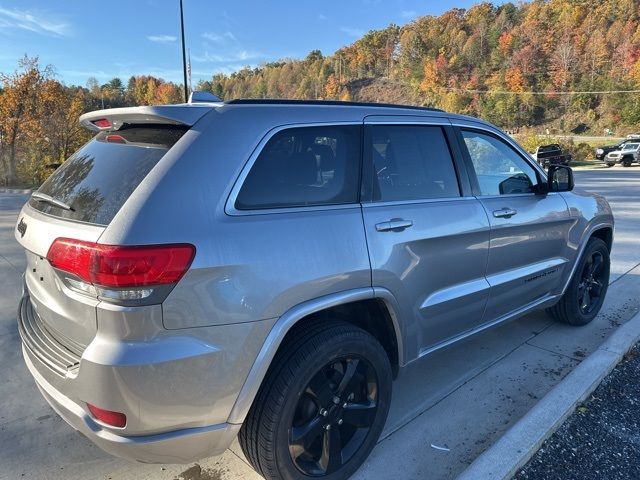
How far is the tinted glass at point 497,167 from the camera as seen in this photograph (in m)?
3.11

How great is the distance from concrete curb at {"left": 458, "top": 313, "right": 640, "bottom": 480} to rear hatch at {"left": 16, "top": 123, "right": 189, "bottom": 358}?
1.89 meters

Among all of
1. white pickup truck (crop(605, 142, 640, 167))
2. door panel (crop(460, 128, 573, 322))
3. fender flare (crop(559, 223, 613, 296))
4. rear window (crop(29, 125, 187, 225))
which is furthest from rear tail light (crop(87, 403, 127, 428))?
white pickup truck (crop(605, 142, 640, 167))

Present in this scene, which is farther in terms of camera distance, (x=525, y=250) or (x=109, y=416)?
(x=525, y=250)

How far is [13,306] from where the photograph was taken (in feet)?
14.8

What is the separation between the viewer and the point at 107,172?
2.02m

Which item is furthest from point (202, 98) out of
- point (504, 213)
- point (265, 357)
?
point (504, 213)

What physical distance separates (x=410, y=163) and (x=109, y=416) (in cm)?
196

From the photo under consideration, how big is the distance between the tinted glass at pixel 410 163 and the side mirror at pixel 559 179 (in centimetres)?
107

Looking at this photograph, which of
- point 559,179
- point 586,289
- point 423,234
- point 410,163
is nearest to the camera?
point 423,234

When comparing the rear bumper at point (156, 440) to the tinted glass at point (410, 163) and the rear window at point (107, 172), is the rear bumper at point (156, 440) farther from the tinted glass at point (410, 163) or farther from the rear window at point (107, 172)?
the tinted glass at point (410, 163)

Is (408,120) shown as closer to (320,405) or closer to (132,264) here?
(320,405)

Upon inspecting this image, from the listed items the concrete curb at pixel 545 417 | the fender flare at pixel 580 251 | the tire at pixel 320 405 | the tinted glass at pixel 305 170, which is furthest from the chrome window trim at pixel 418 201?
the fender flare at pixel 580 251

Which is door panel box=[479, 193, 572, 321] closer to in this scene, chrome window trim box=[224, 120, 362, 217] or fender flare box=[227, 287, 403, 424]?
chrome window trim box=[224, 120, 362, 217]

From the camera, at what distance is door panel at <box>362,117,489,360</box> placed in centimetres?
233
